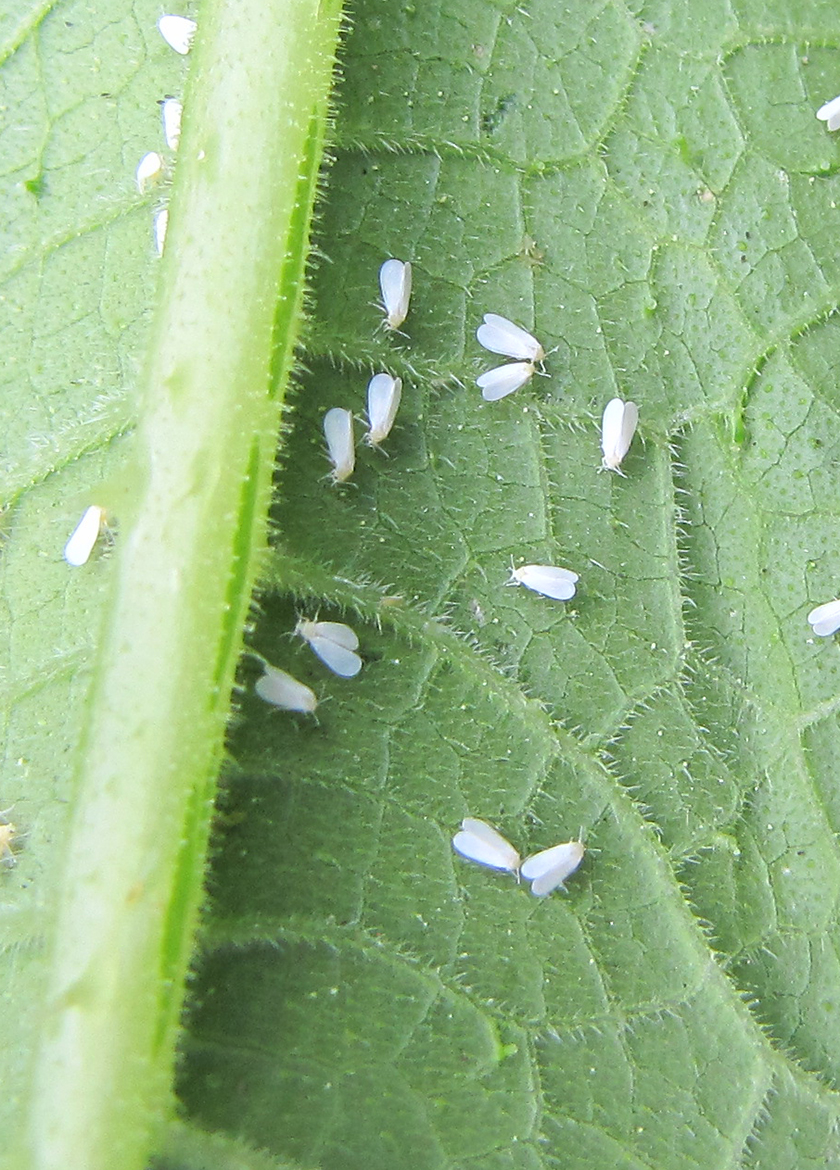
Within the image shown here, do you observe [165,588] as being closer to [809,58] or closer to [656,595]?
[656,595]

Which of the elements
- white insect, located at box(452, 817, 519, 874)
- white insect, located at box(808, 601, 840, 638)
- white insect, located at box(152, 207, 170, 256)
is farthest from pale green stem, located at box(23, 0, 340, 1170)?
white insect, located at box(808, 601, 840, 638)

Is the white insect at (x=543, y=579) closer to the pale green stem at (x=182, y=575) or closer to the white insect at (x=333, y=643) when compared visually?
the white insect at (x=333, y=643)

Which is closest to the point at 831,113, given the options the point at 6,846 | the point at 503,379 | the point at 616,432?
the point at 616,432

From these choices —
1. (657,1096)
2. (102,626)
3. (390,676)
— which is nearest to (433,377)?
(390,676)

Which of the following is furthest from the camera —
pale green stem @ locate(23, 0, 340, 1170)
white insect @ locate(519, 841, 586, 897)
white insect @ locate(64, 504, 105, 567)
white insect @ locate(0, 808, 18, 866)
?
white insect @ locate(519, 841, 586, 897)

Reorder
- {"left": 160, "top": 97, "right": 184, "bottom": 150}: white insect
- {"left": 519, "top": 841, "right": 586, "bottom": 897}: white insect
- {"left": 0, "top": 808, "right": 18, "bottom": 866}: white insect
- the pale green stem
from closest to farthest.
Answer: the pale green stem < {"left": 0, "top": 808, "right": 18, "bottom": 866}: white insect < {"left": 519, "top": 841, "right": 586, "bottom": 897}: white insect < {"left": 160, "top": 97, "right": 184, "bottom": 150}: white insect

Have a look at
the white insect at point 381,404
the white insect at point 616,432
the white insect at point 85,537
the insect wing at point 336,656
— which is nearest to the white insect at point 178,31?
the white insect at point 381,404

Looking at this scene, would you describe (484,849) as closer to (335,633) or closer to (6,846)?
(335,633)

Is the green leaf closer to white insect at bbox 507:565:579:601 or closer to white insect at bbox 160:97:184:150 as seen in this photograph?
white insect at bbox 507:565:579:601
